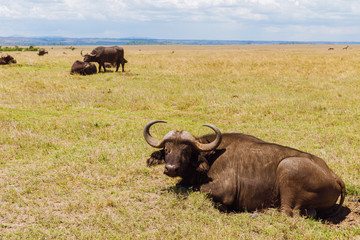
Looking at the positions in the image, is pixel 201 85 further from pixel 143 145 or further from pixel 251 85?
pixel 143 145

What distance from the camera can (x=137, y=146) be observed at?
333 inches

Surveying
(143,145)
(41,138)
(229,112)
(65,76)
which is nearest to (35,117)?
(41,138)

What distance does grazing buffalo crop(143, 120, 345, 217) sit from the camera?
16.5ft

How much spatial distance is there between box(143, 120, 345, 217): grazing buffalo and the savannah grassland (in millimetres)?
281

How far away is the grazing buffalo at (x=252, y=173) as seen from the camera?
16.5ft

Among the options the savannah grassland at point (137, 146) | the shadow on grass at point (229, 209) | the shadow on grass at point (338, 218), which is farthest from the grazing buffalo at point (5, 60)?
the shadow on grass at point (338, 218)

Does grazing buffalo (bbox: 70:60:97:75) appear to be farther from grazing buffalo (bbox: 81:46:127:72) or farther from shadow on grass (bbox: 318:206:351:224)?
shadow on grass (bbox: 318:206:351:224)

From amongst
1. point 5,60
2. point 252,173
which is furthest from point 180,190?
point 5,60

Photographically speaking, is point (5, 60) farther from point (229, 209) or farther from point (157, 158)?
point (229, 209)

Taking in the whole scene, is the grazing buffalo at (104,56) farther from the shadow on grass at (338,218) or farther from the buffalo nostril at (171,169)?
the shadow on grass at (338,218)

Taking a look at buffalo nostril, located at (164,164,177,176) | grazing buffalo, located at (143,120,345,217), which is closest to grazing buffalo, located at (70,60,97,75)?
grazing buffalo, located at (143,120,345,217)

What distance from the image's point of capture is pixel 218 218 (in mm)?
5094

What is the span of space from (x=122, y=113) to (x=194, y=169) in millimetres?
6951

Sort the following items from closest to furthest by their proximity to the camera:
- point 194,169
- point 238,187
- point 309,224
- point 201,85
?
point 309,224
point 238,187
point 194,169
point 201,85
